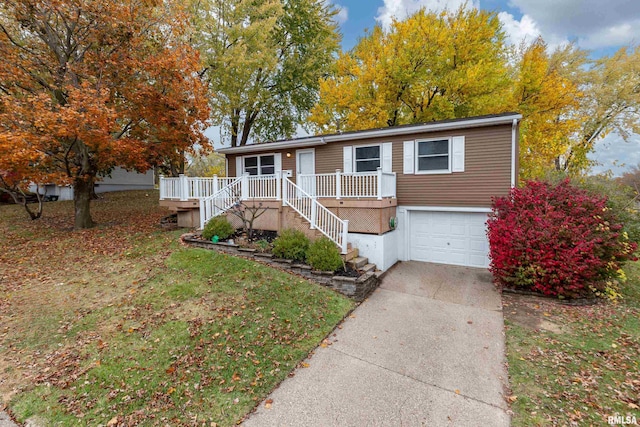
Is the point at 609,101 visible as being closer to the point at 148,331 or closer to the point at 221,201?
the point at 221,201

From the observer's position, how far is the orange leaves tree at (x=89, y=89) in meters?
8.34

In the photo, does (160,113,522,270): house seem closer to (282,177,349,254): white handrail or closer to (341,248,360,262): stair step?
(282,177,349,254): white handrail

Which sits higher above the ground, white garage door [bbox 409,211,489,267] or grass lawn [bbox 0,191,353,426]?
white garage door [bbox 409,211,489,267]

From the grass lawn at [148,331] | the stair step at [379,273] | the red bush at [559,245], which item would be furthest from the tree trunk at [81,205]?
the red bush at [559,245]

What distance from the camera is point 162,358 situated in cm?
416

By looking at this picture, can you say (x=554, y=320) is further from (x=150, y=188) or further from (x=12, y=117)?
(x=150, y=188)

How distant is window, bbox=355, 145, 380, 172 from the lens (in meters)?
10.3

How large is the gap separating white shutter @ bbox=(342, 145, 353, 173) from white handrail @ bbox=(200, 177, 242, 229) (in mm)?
3888

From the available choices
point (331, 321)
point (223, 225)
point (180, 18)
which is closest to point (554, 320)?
point (331, 321)

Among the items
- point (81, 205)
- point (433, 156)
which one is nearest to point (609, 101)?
point (433, 156)

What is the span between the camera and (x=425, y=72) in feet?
49.3

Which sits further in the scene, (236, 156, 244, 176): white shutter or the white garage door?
(236, 156, 244, 176): white shutter

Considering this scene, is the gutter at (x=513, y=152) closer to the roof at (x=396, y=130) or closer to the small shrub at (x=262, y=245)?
the roof at (x=396, y=130)

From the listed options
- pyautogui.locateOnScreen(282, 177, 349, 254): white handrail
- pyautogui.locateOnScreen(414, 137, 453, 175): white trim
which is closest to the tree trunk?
pyautogui.locateOnScreen(282, 177, 349, 254): white handrail
